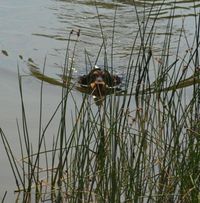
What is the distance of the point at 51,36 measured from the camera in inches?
345

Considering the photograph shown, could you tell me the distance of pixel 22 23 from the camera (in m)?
9.00

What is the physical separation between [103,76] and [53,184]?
3.41 m

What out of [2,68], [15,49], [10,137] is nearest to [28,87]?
[2,68]

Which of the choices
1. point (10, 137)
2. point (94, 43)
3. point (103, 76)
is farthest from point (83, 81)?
point (10, 137)

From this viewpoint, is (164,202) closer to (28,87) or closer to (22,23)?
(28,87)

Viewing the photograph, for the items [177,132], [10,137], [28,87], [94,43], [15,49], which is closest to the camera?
[177,132]

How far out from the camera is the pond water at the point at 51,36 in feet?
21.9

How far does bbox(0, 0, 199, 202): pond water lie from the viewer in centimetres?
668

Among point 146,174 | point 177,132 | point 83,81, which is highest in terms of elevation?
point 177,132

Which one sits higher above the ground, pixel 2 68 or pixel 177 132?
pixel 177 132

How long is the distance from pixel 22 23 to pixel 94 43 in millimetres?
1043

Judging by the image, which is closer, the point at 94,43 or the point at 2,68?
the point at 2,68

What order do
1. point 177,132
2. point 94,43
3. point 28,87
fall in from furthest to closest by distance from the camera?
point 94,43 < point 28,87 < point 177,132

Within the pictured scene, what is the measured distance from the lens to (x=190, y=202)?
3.42 metres
